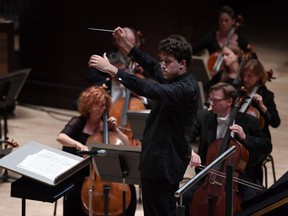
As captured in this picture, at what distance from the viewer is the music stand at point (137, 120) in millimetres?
6074

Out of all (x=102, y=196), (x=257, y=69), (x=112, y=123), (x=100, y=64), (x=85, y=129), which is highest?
(x=100, y=64)

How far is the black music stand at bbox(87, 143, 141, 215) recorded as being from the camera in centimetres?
537

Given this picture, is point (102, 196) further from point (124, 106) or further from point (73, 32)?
point (73, 32)

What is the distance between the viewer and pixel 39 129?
8711 mm

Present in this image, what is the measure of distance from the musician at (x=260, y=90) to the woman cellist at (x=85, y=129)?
1284 mm

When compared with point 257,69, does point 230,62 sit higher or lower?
lower

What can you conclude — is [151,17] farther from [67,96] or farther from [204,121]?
[204,121]

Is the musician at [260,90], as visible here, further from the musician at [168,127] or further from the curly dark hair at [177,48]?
the curly dark hair at [177,48]

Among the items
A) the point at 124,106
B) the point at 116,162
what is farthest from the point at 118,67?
the point at 116,162

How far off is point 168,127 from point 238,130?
1168mm

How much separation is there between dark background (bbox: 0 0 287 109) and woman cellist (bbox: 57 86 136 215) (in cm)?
279

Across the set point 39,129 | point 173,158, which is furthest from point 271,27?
point 173,158

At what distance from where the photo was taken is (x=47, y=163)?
5027mm

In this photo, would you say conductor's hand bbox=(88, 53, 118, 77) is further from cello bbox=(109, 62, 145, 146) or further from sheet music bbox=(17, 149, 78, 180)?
cello bbox=(109, 62, 145, 146)
